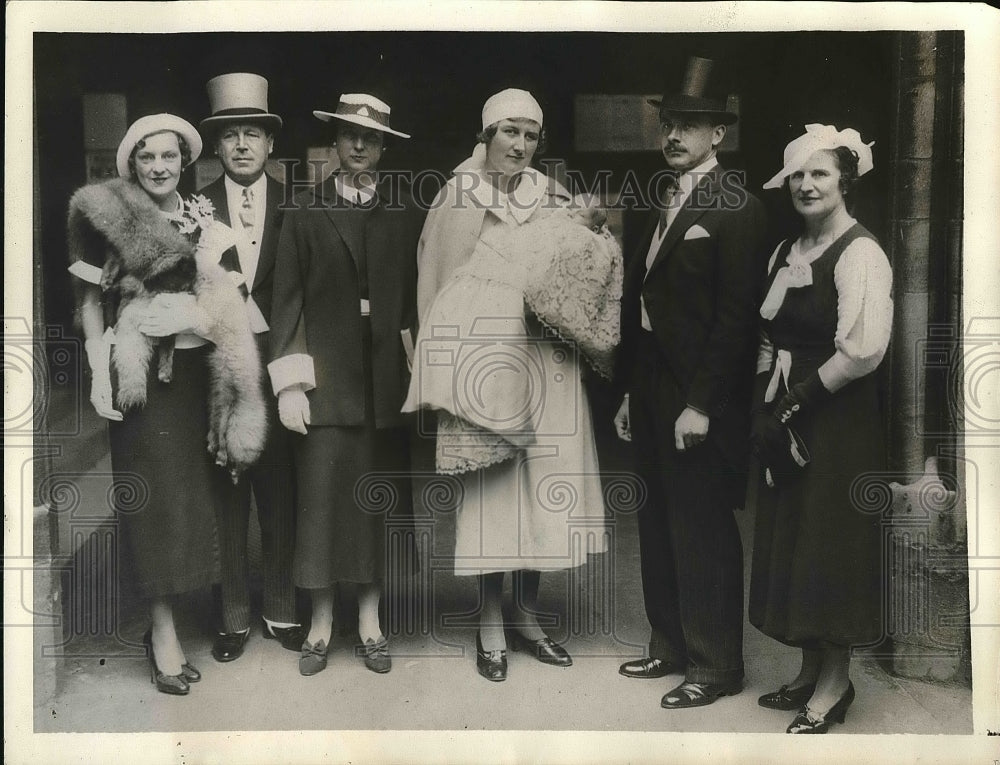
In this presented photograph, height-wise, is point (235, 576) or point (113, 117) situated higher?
point (113, 117)

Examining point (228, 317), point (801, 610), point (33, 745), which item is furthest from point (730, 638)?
point (33, 745)

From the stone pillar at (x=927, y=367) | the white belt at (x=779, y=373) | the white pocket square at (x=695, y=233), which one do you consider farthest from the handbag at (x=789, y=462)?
the white pocket square at (x=695, y=233)

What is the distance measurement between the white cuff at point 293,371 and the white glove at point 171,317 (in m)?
0.31

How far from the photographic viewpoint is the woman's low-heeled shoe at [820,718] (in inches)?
138

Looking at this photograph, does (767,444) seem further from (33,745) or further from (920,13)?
(33,745)

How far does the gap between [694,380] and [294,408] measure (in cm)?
150

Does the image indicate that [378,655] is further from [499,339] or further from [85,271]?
[85,271]

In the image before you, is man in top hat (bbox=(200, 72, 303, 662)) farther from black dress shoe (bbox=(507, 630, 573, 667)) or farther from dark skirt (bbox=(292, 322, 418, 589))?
black dress shoe (bbox=(507, 630, 573, 667))

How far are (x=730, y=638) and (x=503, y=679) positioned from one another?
0.88 m

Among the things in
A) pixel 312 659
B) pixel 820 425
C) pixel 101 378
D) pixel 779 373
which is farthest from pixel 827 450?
pixel 101 378

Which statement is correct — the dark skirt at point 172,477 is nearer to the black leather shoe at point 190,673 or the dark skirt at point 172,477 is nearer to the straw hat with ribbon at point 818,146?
the black leather shoe at point 190,673

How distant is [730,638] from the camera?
139 inches

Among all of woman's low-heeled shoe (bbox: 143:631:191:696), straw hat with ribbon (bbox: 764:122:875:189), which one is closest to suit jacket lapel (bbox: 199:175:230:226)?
woman's low-heeled shoe (bbox: 143:631:191:696)

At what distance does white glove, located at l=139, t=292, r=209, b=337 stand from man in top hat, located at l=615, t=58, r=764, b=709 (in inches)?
63.0
